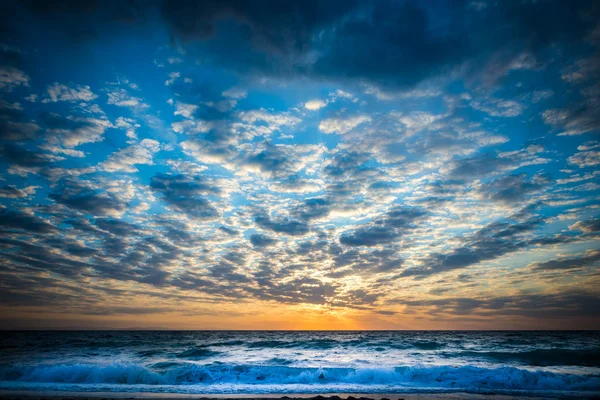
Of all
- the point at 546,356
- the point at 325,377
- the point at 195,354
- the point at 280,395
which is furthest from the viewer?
the point at 195,354

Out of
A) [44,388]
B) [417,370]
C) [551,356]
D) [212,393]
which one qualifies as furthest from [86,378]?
[551,356]

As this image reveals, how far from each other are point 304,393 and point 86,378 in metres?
13.0

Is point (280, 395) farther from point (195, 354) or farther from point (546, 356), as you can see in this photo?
point (546, 356)

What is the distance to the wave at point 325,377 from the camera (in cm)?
1606

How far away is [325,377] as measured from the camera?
702 inches

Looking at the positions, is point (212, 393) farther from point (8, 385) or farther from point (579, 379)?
point (579, 379)

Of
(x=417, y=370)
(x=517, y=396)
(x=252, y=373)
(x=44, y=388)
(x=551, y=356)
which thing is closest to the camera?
(x=517, y=396)

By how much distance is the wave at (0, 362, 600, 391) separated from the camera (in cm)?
1606

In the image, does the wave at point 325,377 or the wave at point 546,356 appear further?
the wave at point 546,356

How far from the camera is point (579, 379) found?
16.1 m

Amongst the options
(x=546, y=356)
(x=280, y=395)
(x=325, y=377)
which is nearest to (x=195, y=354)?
(x=325, y=377)

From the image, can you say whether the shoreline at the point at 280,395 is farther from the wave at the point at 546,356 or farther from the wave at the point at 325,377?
the wave at the point at 546,356

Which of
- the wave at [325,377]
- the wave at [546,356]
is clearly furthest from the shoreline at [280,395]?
the wave at [546,356]

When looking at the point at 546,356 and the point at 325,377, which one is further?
the point at 546,356
